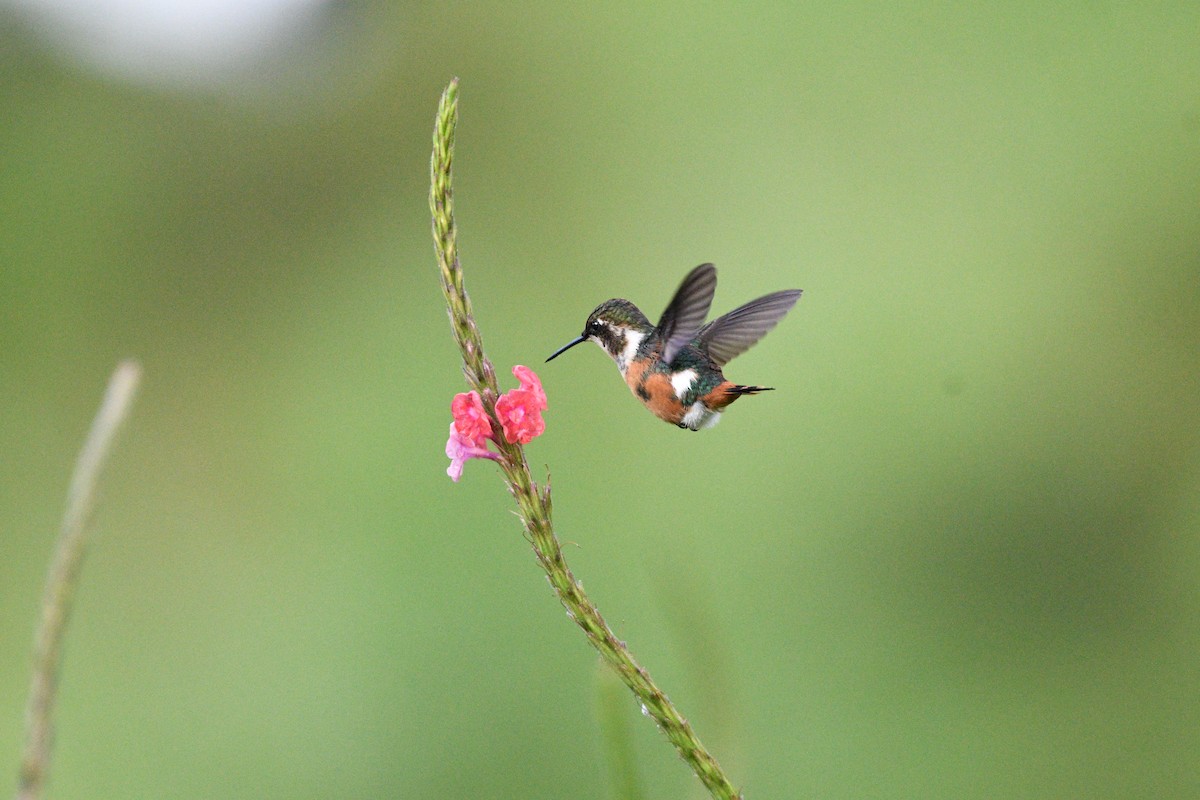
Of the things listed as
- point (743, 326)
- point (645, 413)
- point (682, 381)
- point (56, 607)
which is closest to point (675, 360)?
point (682, 381)

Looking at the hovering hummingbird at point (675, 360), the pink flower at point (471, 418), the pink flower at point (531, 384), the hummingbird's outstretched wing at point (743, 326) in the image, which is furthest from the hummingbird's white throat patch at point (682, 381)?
the pink flower at point (471, 418)

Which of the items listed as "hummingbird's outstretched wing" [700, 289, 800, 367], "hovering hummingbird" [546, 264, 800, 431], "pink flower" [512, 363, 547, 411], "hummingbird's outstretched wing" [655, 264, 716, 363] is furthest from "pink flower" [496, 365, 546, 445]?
"hummingbird's outstretched wing" [700, 289, 800, 367]

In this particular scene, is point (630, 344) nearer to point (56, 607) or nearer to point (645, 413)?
point (56, 607)

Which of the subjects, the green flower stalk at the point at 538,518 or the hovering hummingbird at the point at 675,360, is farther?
the hovering hummingbird at the point at 675,360

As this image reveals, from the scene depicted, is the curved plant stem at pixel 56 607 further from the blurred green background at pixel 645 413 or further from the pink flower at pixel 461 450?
the blurred green background at pixel 645 413

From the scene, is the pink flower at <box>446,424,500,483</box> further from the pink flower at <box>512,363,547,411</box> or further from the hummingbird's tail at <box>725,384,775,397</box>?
the hummingbird's tail at <box>725,384,775,397</box>

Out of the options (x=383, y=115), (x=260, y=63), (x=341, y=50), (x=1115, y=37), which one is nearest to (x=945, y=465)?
(x=1115, y=37)

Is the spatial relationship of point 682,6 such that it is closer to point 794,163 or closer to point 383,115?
point 794,163
